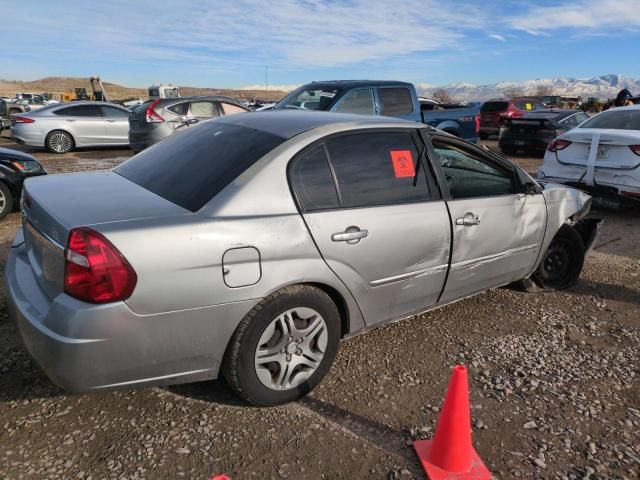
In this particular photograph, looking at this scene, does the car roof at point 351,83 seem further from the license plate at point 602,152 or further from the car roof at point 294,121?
the car roof at point 294,121

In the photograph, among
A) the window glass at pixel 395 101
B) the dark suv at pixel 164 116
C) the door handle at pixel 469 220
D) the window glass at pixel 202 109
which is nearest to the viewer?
the door handle at pixel 469 220

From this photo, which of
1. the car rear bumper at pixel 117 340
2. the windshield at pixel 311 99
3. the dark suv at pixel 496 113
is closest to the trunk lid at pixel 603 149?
the windshield at pixel 311 99

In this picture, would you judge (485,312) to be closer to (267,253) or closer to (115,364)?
(267,253)

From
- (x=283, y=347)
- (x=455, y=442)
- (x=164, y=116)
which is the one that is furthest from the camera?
(x=164, y=116)

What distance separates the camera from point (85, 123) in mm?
13422

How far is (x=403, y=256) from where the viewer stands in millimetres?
2979

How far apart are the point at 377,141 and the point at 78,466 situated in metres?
2.33

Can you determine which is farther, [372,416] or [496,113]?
[496,113]

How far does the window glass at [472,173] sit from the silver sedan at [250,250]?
0.08 feet

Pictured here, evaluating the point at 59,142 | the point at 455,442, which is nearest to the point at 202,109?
the point at 59,142

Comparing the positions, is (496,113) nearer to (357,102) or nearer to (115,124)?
(357,102)

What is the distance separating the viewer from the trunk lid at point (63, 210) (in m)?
2.24

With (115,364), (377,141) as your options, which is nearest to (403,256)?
(377,141)

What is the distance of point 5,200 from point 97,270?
5.32 metres
